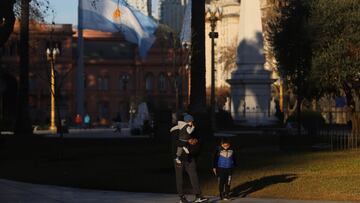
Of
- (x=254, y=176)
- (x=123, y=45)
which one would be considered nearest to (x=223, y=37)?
(x=123, y=45)

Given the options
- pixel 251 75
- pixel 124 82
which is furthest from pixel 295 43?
pixel 124 82

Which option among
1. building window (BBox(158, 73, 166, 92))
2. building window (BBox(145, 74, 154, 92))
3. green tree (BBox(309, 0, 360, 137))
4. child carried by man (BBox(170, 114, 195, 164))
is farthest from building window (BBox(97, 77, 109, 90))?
child carried by man (BBox(170, 114, 195, 164))

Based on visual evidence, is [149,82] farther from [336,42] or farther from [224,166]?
[224,166]

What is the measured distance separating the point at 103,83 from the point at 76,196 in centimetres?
10233

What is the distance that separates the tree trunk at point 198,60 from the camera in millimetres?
29250

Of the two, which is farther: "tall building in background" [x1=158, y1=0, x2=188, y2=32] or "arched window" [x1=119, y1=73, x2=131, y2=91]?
"arched window" [x1=119, y1=73, x2=131, y2=91]

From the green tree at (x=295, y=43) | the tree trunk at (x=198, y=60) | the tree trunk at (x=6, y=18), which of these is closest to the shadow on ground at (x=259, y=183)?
the tree trunk at (x=6, y=18)

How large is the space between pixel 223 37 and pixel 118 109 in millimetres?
21160

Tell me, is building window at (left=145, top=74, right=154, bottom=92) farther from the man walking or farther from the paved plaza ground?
the man walking

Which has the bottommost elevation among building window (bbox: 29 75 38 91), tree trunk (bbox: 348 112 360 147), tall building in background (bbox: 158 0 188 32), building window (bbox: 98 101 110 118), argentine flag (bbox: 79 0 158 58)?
tree trunk (bbox: 348 112 360 147)

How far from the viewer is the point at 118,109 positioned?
117125 mm

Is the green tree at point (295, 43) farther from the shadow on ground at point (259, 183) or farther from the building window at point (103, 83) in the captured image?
the building window at point (103, 83)

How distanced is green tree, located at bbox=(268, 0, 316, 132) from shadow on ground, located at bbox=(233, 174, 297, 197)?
36.4 ft

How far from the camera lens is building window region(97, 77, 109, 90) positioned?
386ft
